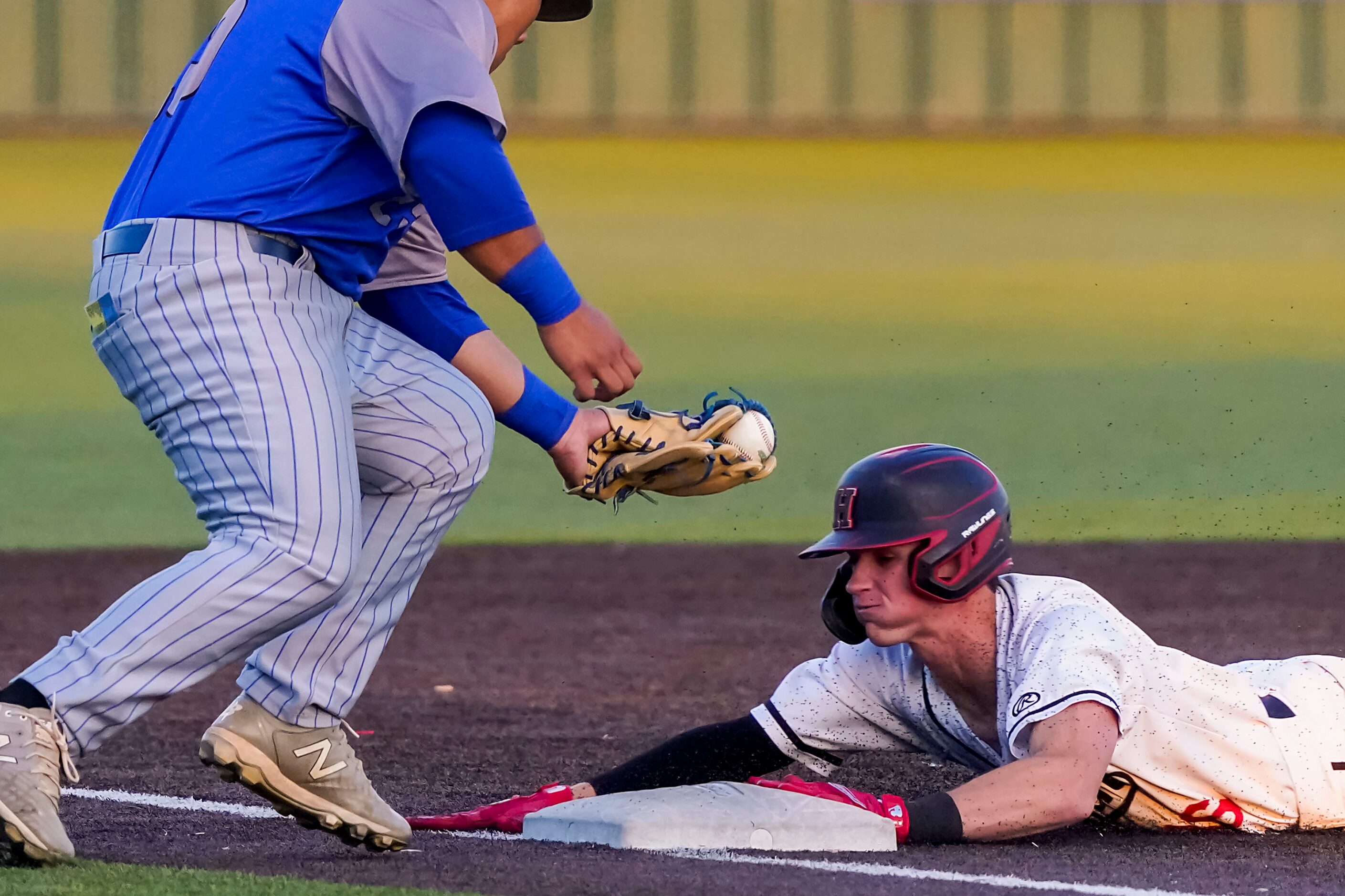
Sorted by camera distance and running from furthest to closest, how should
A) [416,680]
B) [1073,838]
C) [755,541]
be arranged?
1. [755,541]
2. [416,680]
3. [1073,838]

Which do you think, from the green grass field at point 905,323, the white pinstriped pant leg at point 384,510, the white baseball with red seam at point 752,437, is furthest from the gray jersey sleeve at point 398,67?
the green grass field at point 905,323

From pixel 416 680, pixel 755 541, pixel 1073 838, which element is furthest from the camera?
pixel 755 541

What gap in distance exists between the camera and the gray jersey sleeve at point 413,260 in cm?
353

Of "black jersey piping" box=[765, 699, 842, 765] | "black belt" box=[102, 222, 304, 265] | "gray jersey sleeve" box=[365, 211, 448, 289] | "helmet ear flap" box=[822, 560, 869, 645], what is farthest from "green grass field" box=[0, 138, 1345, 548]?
"black belt" box=[102, 222, 304, 265]

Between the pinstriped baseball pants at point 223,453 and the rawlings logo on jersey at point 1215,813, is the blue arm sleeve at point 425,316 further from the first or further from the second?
the rawlings logo on jersey at point 1215,813

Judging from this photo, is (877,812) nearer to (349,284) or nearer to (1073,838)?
(1073,838)

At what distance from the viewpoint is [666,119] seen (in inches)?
721

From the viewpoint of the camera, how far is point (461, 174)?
2855 millimetres

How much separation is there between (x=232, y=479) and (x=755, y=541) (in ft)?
19.2

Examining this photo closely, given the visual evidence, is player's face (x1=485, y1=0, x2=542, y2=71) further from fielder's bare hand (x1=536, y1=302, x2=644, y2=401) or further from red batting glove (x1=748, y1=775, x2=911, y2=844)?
red batting glove (x1=748, y1=775, x2=911, y2=844)

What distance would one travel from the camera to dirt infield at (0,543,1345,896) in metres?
3.10

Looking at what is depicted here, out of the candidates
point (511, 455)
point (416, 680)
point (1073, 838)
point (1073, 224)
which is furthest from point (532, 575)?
point (1073, 224)

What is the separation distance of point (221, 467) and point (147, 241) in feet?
1.21

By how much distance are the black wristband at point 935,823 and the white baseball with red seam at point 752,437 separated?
0.73m
